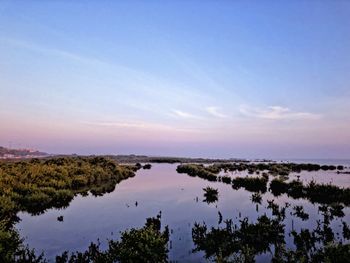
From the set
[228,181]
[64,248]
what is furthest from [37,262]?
[228,181]

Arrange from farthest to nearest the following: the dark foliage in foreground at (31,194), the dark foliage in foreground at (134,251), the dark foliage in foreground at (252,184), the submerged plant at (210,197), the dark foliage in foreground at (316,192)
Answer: the dark foliage in foreground at (252,184), the submerged plant at (210,197), the dark foliage in foreground at (316,192), the dark foliage in foreground at (31,194), the dark foliage in foreground at (134,251)

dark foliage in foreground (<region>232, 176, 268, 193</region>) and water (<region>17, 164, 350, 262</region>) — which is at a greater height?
dark foliage in foreground (<region>232, 176, 268, 193</region>)

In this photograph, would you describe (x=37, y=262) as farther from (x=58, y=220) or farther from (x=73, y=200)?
(x=73, y=200)

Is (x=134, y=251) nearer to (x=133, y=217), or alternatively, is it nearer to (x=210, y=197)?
(x=133, y=217)

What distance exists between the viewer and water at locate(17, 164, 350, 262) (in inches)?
613

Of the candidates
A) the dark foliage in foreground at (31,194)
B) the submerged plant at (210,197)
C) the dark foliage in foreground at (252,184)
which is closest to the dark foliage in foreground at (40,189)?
the dark foliage in foreground at (31,194)

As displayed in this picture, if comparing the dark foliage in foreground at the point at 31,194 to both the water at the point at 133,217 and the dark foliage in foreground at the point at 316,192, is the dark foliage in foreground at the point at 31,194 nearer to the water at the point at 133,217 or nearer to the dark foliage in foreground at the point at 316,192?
the water at the point at 133,217

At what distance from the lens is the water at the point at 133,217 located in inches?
613

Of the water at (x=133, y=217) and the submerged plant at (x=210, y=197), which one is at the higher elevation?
the submerged plant at (x=210, y=197)

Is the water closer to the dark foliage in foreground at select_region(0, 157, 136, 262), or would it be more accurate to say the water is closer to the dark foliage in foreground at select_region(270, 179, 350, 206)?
the dark foliage in foreground at select_region(0, 157, 136, 262)

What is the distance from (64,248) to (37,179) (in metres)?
17.7

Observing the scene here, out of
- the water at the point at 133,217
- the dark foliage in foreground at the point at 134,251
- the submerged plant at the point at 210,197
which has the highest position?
the dark foliage in foreground at the point at 134,251

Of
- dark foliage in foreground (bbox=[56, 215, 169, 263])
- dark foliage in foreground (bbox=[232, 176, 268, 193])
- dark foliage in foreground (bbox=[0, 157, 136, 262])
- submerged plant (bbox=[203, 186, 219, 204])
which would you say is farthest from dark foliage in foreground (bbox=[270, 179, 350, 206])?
dark foliage in foreground (bbox=[56, 215, 169, 263])

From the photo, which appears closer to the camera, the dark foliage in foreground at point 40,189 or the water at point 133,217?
the water at point 133,217
